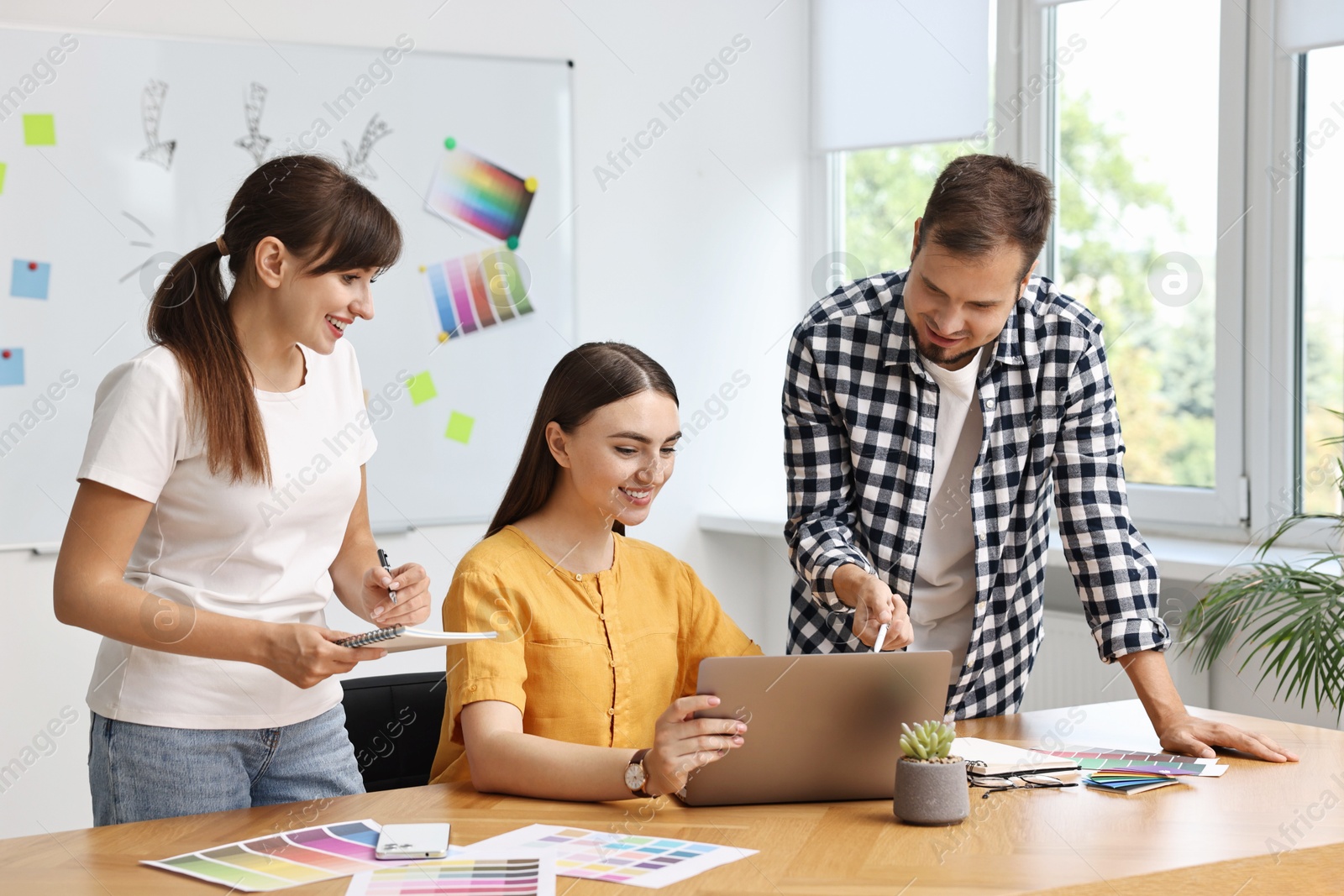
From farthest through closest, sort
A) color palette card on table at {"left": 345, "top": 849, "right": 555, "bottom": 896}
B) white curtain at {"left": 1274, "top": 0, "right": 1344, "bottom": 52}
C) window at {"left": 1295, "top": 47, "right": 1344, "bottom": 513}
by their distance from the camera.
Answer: window at {"left": 1295, "top": 47, "right": 1344, "bottom": 513}
white curtain at {"left": 1274, "top": 0, "right": 1344, "bottom": 52}
color palette card on table at {"left": 345, "top": 849, "right": 555, "bottom": 896}

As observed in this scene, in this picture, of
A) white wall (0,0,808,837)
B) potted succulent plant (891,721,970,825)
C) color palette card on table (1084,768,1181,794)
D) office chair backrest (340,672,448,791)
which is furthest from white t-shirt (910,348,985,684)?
white wall (0,0,808,837)

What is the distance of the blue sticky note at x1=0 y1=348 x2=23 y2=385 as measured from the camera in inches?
125

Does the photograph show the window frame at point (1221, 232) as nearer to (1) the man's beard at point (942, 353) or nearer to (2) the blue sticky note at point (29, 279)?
(1) the man's beard at point (942, 353)

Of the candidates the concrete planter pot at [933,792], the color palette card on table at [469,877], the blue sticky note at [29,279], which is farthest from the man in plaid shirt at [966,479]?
the blue sticky note at [29,279]

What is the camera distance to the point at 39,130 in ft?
10.5

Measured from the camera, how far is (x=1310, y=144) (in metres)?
3.18

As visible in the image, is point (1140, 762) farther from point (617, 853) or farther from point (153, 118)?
point (153, 118)

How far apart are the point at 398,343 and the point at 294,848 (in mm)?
2385

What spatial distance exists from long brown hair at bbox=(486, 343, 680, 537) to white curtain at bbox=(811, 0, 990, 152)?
93.0 inches

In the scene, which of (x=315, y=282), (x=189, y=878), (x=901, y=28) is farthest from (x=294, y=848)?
(x=901, y=28)

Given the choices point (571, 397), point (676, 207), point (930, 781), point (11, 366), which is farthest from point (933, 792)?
point (676, 207)

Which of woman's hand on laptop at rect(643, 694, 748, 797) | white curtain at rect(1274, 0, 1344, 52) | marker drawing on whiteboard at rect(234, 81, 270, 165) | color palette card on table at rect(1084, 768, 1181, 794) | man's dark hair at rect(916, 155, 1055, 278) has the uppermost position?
white curtain at rect(1274, 0, 1344, 52)

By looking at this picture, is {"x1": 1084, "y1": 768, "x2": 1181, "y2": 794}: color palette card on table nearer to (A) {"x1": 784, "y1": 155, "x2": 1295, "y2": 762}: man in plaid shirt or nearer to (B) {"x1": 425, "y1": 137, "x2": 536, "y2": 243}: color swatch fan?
(A) {"x1": 784, "y1": 155, "x2": 1295, "y2": 762}: man in plaid shirt

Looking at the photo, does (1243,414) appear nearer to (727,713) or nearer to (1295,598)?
(1295,598)
